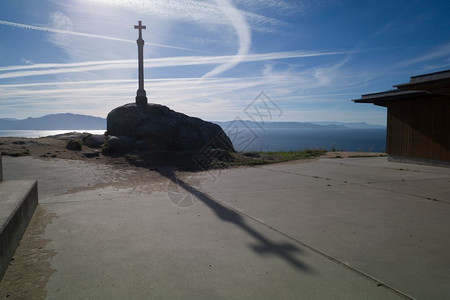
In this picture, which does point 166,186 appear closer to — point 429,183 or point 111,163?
point 111,163

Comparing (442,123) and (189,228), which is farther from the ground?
(442,123)

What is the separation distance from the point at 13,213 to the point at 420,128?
493 inches

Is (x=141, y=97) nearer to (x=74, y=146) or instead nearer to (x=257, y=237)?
(x=74, y=146)

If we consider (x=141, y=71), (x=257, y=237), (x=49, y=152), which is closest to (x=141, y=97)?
(x=141, y=71)

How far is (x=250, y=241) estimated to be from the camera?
369 centimetres

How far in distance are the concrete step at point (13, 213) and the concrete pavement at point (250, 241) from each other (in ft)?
1.19

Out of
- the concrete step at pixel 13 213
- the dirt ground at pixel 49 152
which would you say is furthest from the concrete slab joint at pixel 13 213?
the dirt ground at pixel 49 152

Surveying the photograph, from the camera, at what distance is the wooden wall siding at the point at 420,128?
1052cm

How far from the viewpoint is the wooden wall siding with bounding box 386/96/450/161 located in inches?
414

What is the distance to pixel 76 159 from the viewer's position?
1177 centimetres

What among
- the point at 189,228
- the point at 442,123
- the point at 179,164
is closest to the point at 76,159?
the point at 179,164

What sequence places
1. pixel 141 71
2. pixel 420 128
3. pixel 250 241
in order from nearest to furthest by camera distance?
pixel 250 241
pixel 420 128
pixel 141 71

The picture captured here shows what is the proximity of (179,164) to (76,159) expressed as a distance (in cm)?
411

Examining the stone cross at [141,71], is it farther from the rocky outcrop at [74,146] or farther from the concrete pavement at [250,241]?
the concrete pavement at [250,241]
